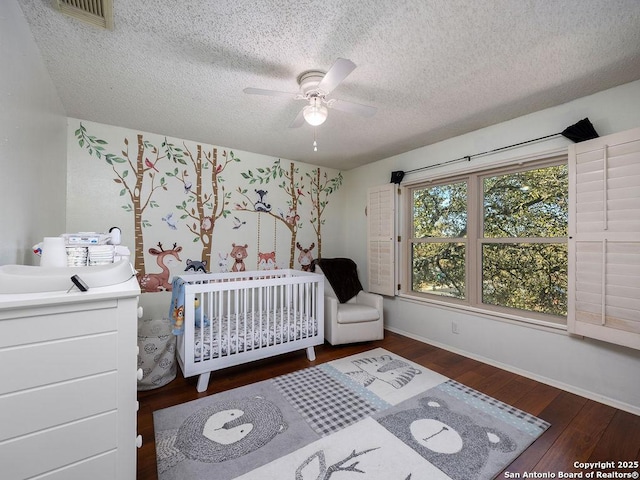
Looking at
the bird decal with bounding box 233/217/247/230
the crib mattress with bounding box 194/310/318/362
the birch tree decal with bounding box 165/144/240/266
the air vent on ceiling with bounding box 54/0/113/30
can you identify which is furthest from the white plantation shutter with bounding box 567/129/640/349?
the birch tree decal with bounding box 165/144/240/266

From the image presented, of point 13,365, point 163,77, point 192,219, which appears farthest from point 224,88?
point 13,365

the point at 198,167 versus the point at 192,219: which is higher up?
the point at 198,167

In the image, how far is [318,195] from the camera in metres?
3.88

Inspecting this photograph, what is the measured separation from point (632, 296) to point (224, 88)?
3071 mm

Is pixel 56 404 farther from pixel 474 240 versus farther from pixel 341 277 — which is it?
pixel 474 240

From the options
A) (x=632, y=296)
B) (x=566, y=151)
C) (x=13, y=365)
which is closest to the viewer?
(x=13, y=365)

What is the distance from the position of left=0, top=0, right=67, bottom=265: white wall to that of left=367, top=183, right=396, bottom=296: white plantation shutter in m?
3.08

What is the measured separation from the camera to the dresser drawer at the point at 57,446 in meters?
0.69

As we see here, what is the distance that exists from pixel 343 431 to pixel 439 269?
2.09 m

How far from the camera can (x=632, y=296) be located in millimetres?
1747

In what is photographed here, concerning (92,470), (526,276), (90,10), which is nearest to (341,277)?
(526,276)

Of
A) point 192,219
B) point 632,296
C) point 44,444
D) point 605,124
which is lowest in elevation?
point 44,444

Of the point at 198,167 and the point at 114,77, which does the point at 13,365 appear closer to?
the point at 114,77

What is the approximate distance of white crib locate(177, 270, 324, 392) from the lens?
2078 millimetres
